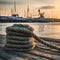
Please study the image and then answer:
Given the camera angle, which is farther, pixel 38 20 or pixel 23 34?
pixel 38 20

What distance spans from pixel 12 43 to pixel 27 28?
50 cm

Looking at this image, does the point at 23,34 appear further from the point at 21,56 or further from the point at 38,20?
the point at 38,20

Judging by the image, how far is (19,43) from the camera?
523cm

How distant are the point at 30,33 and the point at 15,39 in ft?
1.22

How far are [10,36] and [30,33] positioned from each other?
46 centimetres

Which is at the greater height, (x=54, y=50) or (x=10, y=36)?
(x=10, y=36)

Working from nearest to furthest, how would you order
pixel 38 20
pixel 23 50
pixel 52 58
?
1. pixel 52 58
2. pixel 23 50
3. pixel 38 20

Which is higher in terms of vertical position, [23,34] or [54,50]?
→ [23,34]

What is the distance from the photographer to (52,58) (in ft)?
14.3

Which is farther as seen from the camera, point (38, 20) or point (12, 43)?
point (38, 20)

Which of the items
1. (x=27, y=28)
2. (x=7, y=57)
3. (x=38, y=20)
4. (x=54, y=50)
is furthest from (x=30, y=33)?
(x=38, y=20)

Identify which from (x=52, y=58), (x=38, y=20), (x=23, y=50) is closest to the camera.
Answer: (x=52, y=58)

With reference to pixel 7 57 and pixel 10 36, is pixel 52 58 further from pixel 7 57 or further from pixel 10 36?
pixel 10 36

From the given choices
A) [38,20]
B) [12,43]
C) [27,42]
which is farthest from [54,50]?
[38,20]
